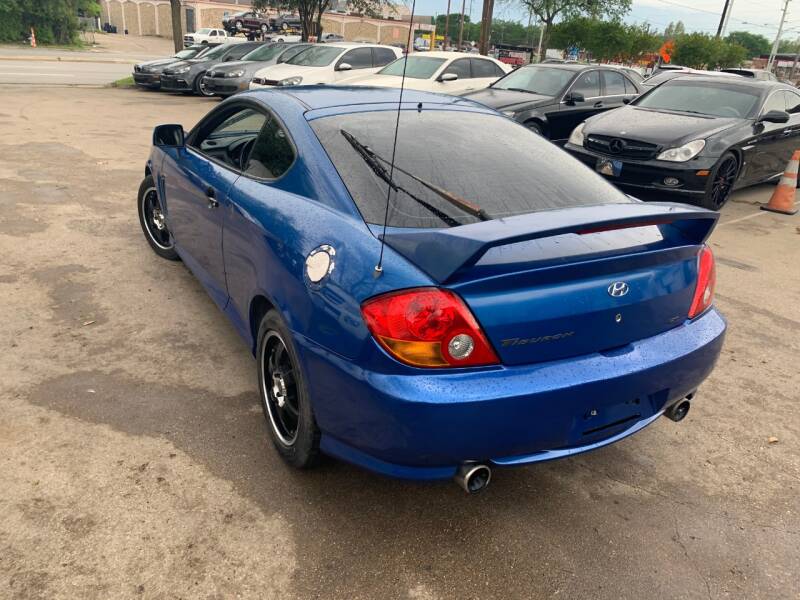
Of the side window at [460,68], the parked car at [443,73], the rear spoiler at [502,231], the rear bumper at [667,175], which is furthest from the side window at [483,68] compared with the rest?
the rear spoiler at [502,231]

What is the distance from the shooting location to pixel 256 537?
91.6 inches

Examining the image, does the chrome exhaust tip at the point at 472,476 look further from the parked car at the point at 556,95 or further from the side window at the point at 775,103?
the parked car at the point at 556,95

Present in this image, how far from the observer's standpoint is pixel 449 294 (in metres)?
2.02

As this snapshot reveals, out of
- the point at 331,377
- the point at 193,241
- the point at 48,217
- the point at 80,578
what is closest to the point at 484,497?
the point at 331,377

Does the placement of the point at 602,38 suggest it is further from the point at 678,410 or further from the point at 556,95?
the point at 678,410

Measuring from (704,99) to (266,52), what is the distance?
12.2 metres

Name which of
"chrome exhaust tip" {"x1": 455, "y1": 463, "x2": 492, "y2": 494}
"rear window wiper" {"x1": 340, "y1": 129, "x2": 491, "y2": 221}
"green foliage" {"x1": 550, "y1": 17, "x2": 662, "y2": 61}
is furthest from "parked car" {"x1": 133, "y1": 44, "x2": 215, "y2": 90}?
"green foliage" {"x1": 550, "y1": 17, "x2": 662, "y2": 61}

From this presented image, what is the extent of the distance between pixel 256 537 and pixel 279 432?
53cm

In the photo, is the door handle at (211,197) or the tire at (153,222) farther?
the tire at (153,222)

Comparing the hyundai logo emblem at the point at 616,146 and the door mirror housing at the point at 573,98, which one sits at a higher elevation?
the door mirror housing at the point at 573,98

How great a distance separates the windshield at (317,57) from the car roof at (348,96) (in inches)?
442

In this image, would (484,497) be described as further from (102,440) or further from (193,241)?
(193,241)

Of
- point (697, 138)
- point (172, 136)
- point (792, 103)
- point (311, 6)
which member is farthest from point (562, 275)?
point (311, 6)

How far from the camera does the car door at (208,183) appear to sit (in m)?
3.37
